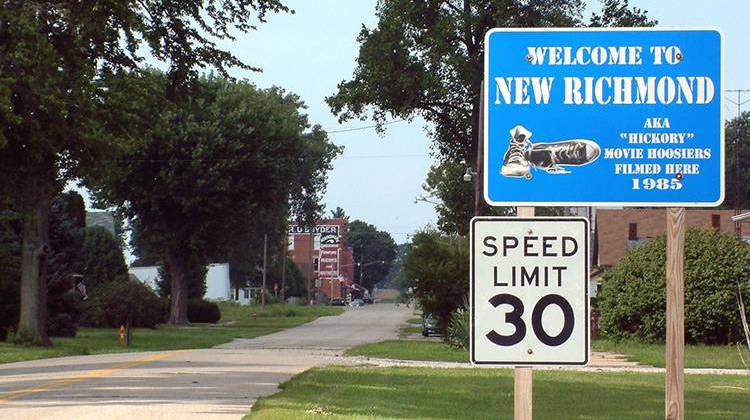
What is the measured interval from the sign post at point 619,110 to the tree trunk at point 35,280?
3581 cm

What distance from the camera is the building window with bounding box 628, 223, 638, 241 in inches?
2643

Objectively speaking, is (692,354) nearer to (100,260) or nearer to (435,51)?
(435,51)

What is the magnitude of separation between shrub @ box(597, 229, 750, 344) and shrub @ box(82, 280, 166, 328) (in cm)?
2466

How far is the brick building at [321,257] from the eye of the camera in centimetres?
15550

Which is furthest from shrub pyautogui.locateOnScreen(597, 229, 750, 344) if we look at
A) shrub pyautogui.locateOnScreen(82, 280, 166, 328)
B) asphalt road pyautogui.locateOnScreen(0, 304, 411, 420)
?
shrub pyautogui.locateOnScreen(82, 280, 166, 328)

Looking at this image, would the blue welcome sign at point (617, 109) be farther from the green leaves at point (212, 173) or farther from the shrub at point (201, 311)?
the shrub at point (201, 311)

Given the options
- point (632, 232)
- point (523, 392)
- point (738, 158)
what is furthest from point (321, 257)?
point (523, 392)

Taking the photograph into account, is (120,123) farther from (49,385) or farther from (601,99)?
(601,99)

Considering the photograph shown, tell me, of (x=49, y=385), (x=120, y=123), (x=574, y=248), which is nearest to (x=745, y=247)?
(x=120, y=123)

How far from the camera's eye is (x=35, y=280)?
42.0 metres

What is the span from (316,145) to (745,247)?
44699mm

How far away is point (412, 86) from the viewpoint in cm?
→ 5341

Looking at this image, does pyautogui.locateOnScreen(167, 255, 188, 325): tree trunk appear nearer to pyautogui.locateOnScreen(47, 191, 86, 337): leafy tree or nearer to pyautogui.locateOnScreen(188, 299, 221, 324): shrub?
pyautogui.locateOnScreen(47, 191, 86, 337): leafy tree

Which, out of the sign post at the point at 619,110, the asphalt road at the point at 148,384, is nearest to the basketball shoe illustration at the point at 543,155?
the sign post at the point at 619,110
